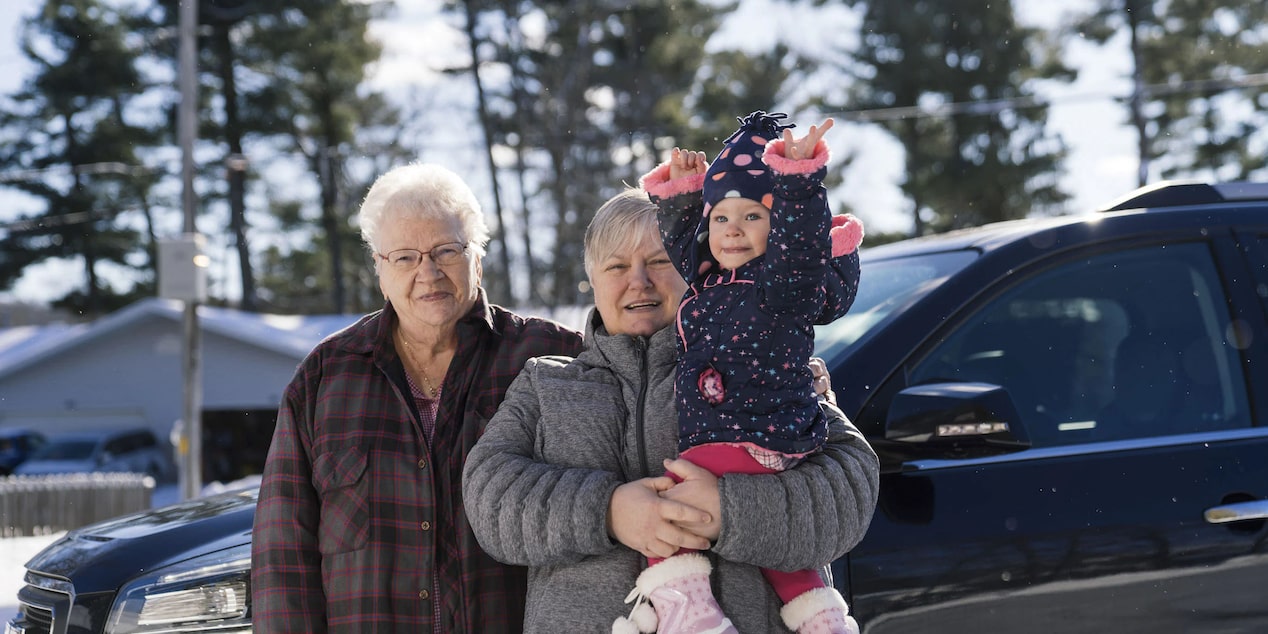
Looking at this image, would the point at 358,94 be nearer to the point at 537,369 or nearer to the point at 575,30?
the point at 575,30

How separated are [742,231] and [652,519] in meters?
0.59

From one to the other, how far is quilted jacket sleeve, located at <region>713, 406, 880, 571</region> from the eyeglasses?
942 mm

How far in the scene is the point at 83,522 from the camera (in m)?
15.6

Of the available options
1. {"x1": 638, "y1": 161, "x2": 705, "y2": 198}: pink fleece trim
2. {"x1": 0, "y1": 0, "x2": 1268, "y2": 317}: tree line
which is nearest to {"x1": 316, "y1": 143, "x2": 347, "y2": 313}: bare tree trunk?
{"x1": 0, "y1": 0, "x2": 1268, "y2": 317}: tree line

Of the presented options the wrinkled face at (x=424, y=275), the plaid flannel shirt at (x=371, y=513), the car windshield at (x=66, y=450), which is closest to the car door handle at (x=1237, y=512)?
the plaid flannel shirt at (x=371, y=513)

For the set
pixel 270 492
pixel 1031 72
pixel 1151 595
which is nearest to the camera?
pixel 270 492

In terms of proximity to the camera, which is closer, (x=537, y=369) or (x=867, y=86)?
(x=537, y=369)

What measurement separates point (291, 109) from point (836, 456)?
30.5 meters

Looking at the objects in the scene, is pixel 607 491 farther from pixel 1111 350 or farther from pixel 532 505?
pixel 1111 350

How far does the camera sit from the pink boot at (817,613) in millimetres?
2062

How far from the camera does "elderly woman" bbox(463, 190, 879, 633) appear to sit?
79.2 inches

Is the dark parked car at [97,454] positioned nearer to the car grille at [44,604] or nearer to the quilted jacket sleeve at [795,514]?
the car grille at [44,604]

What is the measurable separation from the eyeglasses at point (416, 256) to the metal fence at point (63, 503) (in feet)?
48.1

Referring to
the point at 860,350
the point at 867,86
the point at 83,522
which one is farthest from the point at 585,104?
the point at 860,350
